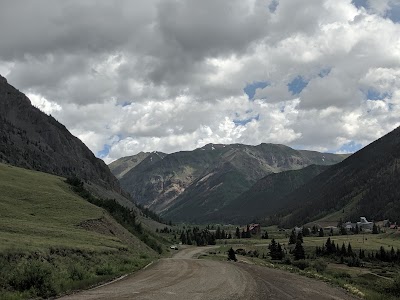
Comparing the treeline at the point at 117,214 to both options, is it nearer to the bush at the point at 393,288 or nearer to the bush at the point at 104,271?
the bush at the point at 104,271

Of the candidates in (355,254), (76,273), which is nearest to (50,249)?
(76,273)

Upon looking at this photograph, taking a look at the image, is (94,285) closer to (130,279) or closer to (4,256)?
(130,279)

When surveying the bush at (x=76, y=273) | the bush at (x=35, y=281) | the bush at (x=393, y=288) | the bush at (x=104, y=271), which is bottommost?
the bush at (x=393, y=288)

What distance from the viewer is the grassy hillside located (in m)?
22.8

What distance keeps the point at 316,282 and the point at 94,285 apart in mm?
16340

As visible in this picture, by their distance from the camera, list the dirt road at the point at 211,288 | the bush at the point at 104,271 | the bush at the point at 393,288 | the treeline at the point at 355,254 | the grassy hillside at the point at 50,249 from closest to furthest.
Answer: the dirt road at the point at 211,288 < the grassy hillside at the point at 50,249 < the bush at the point at 393,288 < the bush at the point at 104,271 < the treeline at the point at 355,254

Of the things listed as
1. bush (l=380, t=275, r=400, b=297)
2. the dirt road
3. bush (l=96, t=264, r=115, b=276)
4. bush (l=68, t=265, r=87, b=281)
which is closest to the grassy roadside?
bush (l=380, t=275, r=400, b=297)

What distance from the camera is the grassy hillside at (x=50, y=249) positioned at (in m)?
22.8

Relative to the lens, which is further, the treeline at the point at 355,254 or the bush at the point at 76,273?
the treeline at the point at 355,254

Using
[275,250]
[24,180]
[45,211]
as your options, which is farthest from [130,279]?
[275,250]

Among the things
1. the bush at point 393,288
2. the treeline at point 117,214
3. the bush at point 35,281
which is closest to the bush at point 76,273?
the bush at point 35,281

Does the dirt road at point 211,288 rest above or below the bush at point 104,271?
below

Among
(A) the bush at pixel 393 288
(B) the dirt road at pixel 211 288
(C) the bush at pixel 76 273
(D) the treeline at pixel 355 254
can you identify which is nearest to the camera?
(B) the dirt road at pixel 211 288

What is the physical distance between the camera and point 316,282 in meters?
30.6
